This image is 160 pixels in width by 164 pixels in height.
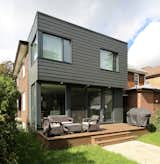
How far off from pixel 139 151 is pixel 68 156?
3.00m

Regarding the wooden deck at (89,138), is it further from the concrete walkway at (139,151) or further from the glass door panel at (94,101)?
the glass door panel at (94,101)

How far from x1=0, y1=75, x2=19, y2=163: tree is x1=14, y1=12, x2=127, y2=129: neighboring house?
5929 millimetres

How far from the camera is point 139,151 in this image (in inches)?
332

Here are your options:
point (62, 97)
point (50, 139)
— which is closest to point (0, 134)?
point (50, 139)

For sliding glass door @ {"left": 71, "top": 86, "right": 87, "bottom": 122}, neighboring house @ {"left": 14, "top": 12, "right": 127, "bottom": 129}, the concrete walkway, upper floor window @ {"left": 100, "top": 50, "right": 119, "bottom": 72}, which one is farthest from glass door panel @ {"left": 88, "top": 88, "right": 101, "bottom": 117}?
the concrete walkway

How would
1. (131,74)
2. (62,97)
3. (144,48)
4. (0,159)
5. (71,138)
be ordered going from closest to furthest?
(0,159)
(71,138)
(62,97)
(131,74)
(144,48)

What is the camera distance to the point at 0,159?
13.9 feet

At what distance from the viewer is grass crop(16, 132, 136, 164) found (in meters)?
6.84

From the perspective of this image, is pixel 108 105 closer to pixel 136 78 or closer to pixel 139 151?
pixel 139 151

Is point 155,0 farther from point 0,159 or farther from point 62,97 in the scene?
point 0,159

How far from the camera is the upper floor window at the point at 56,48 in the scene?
1122 centimetres

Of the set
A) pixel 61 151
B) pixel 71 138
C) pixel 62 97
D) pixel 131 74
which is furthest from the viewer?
pixel 131 74

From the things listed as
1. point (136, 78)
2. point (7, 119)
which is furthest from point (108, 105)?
point (7, 119)

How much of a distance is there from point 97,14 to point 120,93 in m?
6.18
